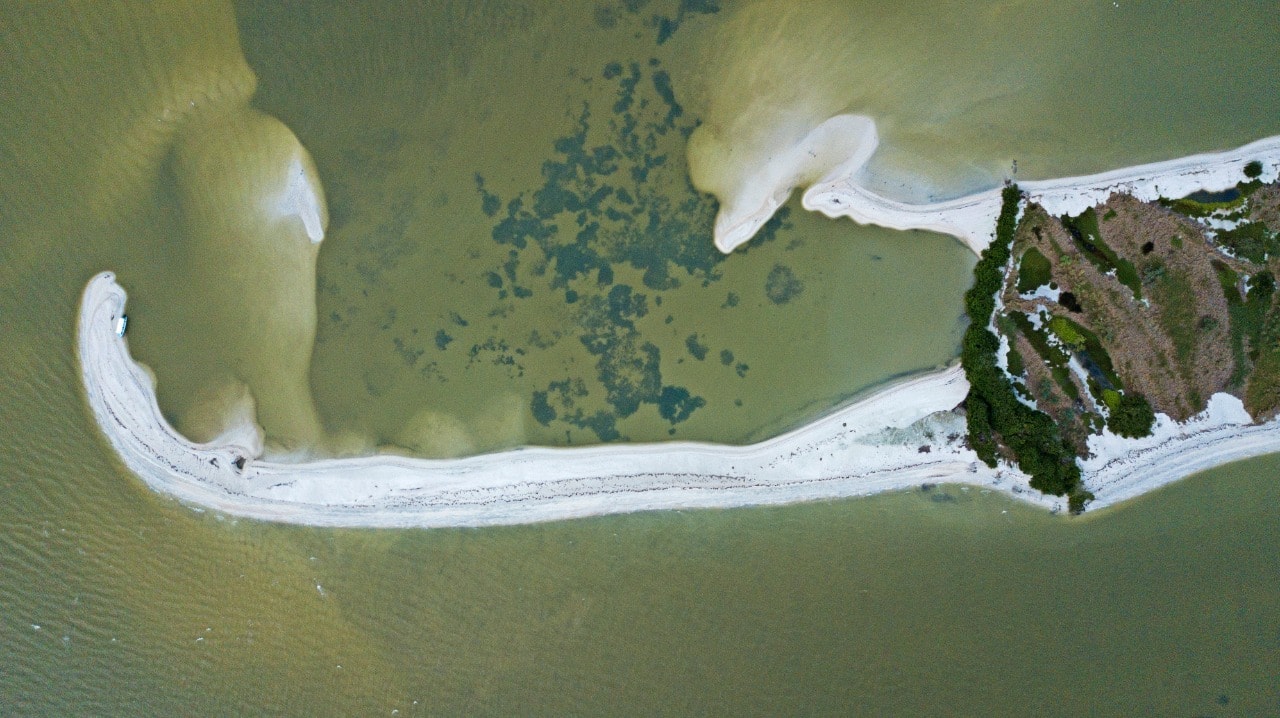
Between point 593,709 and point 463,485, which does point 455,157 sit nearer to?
point 463,485

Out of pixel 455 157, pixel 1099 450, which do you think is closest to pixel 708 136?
pixel 455 157

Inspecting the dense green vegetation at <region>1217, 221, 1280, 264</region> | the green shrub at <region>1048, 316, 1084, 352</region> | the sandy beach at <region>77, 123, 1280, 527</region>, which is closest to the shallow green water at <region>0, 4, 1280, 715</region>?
the sandy beach at <region>77, 123, 1280, 527</region>

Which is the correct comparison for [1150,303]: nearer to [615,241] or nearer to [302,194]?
[615,241]

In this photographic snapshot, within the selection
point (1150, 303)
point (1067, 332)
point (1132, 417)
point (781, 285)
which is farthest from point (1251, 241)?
point (781, 285)

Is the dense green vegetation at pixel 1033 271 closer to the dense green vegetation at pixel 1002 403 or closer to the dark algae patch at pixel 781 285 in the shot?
the dense green vegetation at pixel 1002 403

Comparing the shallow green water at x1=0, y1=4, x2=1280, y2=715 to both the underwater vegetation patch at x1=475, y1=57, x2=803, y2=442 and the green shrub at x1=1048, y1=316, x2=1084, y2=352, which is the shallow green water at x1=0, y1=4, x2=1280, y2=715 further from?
the green shrub at x1=1048, y1=316, x2=1084, y2=352

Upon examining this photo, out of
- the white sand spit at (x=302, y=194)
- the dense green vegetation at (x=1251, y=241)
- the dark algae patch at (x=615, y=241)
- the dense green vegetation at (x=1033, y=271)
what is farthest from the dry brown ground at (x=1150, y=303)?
the white sand spit at (x=302, y=194)
